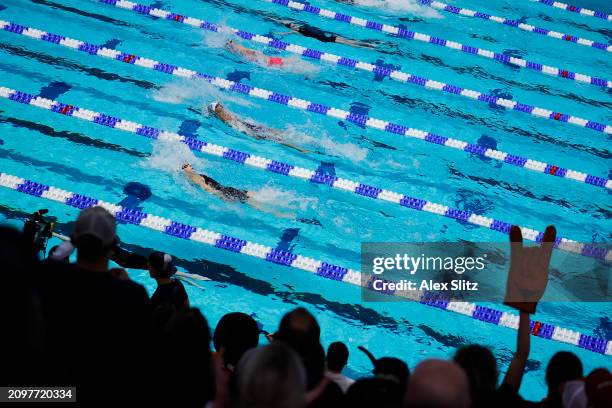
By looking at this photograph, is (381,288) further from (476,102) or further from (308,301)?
(476,102)

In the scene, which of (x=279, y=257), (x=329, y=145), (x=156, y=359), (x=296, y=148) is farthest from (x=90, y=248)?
(x=329, y=145)

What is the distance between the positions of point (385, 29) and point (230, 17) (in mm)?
2199

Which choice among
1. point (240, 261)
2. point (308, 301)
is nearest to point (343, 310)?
point (308, 301)

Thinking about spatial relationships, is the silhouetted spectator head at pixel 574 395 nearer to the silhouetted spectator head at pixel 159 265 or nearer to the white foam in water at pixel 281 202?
the silhouetted spectator head at pixel 159 265

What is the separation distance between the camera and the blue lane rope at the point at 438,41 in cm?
882

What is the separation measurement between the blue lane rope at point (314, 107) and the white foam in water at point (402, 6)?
8.86 ft

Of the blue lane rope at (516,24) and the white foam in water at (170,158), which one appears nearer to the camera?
the white foam in water at (170,158)

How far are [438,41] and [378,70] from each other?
1.32 meters

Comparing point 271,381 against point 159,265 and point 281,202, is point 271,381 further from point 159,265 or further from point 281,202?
point 281,202

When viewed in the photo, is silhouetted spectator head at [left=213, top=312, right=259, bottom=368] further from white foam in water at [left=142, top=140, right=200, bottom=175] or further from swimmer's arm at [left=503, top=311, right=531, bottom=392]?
white foam in water at [left=142, top=140, right=200, bottom=175]

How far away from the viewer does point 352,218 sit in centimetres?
636

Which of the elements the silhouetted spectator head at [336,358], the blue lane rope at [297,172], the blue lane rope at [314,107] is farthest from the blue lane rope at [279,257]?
the silhouetted spectator head at [336,358]

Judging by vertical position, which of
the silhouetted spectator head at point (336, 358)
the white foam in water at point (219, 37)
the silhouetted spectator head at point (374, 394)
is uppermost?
the white foam in water at point (219, 37)

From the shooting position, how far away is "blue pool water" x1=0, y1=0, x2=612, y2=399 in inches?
221
